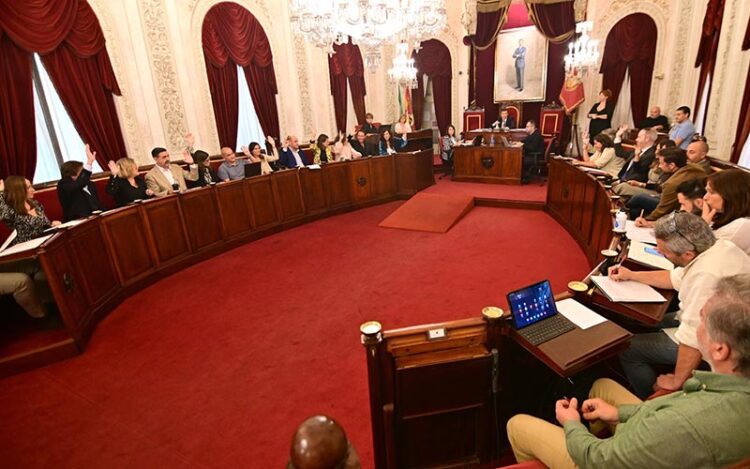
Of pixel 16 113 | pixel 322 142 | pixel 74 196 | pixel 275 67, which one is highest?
pixel 275 67

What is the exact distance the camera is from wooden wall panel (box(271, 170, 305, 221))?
6.33 metres

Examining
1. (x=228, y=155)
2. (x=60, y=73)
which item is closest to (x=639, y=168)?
(x=228, y=155)

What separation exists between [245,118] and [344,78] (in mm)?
3042

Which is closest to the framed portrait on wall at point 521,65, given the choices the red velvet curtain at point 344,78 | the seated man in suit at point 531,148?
the seated man in suit at point 531,148

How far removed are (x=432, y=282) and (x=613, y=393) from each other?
8.53ft

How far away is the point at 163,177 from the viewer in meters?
5.22

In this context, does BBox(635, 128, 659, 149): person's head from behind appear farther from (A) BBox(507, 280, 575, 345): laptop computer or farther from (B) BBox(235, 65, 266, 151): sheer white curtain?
(B) BBox(235, 65, 266, 151): sheer white curtain

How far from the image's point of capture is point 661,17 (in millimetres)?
8453

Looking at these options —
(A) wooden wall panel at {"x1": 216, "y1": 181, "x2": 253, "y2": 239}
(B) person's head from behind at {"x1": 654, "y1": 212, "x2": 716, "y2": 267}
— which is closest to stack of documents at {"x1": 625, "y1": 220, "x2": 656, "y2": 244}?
(B) person's head from behind at {"x1": 654, "y1": 212, "x2": 716, "y2": 267}

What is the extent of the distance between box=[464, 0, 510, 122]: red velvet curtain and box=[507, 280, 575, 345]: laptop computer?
981 centimetres

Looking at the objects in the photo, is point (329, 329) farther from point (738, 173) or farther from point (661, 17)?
point (661, 17)

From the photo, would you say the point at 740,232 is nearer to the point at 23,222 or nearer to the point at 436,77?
the point at 23,222

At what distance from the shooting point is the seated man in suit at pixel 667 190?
372 cm

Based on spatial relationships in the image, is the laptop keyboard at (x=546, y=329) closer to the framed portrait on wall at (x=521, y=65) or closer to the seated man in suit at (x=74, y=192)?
the seated man in suit at (x=74, y=192)
